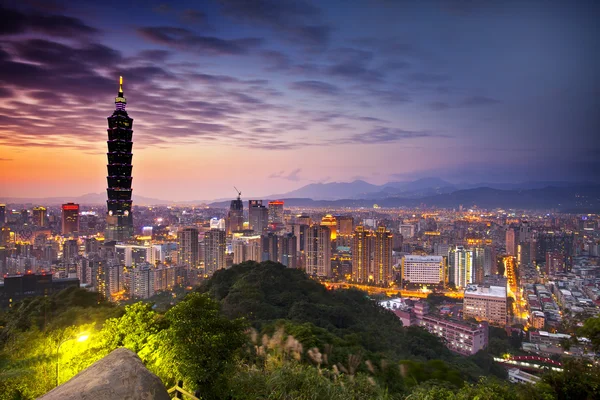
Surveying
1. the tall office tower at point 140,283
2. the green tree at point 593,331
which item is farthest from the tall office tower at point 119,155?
the green tree at point 593,331

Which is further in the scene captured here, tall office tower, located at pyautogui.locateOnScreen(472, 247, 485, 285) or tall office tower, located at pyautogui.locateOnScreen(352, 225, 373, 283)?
tall office tower, located at pyautogui.locateOnScreen(352, 225, 373, 283)

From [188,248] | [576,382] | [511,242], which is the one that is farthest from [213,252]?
[576,382]

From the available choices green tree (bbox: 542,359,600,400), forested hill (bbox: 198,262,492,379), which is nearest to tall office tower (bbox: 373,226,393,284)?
forested hill (bbox: 198,262,492,379)

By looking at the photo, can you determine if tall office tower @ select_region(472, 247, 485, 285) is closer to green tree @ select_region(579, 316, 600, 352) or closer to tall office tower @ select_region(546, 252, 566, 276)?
tall office tower @ select_region(546, 252, 566, 276)

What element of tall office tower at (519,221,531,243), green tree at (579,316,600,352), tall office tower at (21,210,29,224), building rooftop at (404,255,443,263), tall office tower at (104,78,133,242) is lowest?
building rooftop at (404,255,443,263)

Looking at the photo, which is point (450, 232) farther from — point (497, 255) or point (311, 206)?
point (311, 206)

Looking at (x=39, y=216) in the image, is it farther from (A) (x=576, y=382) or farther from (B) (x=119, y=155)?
(A) (x=576, y=382)
